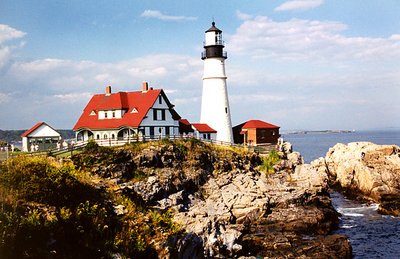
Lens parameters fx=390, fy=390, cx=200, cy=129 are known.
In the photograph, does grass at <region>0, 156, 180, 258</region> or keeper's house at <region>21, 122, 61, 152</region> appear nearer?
grass at <region>0, 156, 180, 258</region>

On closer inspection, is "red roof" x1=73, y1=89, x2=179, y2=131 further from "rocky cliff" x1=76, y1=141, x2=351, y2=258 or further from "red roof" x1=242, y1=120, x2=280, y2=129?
"red roof" x1=242, y1=120, x2=280, y2=129

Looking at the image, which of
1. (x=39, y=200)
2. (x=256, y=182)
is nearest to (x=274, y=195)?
(x=256, y=182)

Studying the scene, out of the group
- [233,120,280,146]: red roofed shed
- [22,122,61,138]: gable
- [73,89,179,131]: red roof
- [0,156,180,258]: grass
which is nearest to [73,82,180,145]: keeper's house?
[73,89,179,131]: red roof

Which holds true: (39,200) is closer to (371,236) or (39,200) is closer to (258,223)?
(258,223)

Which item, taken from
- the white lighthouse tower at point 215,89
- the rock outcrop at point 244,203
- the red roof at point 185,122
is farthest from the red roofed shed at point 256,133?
the red roof at point 185,122

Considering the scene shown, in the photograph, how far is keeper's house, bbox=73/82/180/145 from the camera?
3775 cm

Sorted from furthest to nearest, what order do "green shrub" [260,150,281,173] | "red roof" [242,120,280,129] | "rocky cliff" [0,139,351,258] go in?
1. "red roof" [242,120,280,129]
2. "green shrub" [260,150,281,173]
3. "rocky cliff" [0,139,351,258]

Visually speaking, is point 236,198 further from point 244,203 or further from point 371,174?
point 371,174

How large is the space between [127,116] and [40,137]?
27.5 feet

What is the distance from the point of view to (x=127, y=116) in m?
38.7

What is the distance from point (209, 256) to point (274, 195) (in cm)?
1200

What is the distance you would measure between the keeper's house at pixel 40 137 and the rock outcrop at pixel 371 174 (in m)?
29.6

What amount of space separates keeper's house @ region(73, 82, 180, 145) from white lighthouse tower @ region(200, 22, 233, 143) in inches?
226

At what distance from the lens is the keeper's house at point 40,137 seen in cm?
3353
